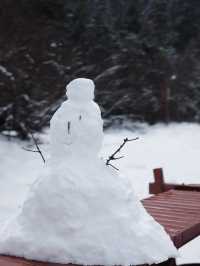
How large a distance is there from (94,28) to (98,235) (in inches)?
469

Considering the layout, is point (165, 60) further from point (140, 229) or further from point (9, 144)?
point (140, 229)

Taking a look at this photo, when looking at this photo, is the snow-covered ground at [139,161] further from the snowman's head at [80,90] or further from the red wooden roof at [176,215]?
the snowman's head at [80,90]

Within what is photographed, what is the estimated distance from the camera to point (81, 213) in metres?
2.30

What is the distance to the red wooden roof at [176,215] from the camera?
2.76m

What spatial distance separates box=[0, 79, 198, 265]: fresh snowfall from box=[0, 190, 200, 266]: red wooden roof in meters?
0.14

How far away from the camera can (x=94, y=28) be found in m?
13.6

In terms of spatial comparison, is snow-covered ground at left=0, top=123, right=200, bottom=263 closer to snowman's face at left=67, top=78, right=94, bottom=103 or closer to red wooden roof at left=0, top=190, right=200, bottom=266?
red wooden roof at left=0, top=190, right=200, bottom=266

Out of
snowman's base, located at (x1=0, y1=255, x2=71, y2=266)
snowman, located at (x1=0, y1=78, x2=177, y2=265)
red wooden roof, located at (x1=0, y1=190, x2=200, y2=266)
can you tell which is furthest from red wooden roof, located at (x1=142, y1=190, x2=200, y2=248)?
snowman's base, located at (x1=0, y1=255, x2=71, y2=266)

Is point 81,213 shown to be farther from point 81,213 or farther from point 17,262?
point 17,262

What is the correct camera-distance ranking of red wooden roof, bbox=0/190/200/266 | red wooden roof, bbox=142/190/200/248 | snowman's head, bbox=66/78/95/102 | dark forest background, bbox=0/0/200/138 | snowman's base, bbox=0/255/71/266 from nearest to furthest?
snowman's base, bbox=0/255/71/266
snowman's head, bbox=66/78/95/102
red wooden roof, bbox=0/190/200/266
red wooden roof, bbox=142/190/200/248
dark forest background, bbox=0/0/200/138

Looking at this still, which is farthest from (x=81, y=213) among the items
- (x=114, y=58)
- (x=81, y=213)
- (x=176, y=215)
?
(x=114, y=58)

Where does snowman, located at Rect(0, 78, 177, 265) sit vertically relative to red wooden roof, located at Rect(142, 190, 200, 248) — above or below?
above

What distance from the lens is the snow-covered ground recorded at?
21.0 ft

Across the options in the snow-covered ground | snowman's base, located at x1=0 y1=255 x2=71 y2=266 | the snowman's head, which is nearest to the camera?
snowman's base, located at x1=0 y1=255 x2=71 y2=266
